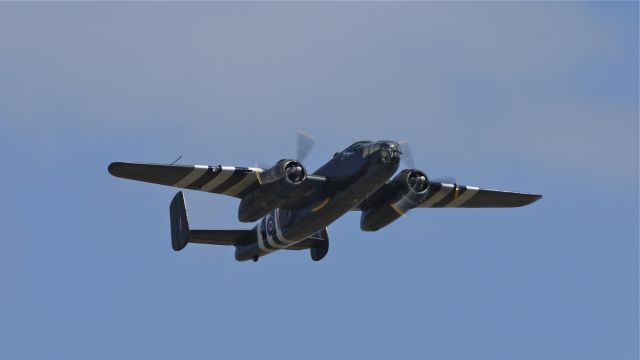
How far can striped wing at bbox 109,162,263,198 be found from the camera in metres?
41.0

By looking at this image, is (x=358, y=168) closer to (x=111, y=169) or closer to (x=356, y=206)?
(x=356, y=206)

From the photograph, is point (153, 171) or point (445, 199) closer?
point (153, 171)

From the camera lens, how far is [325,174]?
41250 mm

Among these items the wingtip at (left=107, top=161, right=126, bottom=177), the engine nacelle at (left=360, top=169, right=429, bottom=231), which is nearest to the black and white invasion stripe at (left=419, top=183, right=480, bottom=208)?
the engine nacelle at (left=360, top=169, right=429, bottom=231)

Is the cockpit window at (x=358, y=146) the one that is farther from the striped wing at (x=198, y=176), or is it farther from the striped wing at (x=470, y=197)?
the striped wing at (x=470, y=197)

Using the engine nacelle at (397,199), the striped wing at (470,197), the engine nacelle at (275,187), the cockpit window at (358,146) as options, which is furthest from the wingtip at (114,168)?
the striped wing at (470,197)

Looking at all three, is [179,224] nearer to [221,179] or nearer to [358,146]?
[221,179]

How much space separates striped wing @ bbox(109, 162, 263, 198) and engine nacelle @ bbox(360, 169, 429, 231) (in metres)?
4.78

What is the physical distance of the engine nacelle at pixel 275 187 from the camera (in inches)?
1566

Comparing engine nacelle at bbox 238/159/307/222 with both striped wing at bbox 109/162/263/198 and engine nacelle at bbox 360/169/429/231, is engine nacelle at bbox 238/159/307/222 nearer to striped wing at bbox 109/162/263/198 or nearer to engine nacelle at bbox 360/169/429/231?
striped wing at bbox 109/162/263/198

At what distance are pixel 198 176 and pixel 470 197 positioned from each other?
11608 millimetres

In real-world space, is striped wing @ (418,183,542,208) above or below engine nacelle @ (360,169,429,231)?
above

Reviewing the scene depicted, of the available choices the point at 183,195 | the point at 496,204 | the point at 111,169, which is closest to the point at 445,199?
the point at 496,204

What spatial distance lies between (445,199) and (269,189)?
9519mm
